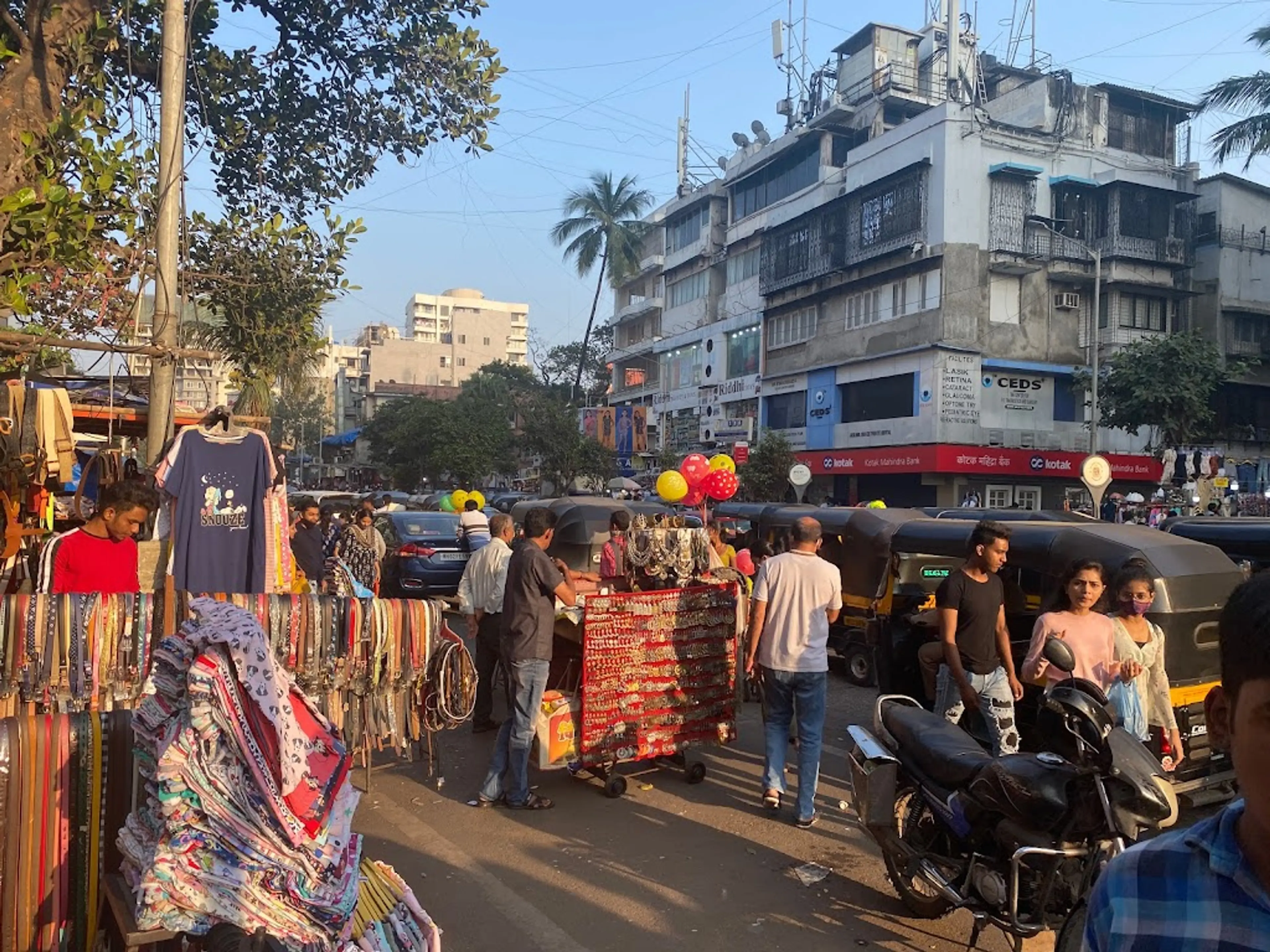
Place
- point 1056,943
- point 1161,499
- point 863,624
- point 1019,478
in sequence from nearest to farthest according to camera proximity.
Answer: point 1056,943 < point 863,624 < point 1161,499 < point 1019,478

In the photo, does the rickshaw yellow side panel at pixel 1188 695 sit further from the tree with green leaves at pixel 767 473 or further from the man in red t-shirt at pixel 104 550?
the tree with green leaves at pixel 767 473

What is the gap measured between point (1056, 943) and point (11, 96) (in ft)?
25.2

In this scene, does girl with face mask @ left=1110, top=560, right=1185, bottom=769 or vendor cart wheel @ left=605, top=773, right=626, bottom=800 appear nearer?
girl with face mask @ left=1110, top=560, right=1185, bottom=769

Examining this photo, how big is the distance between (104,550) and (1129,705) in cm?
535

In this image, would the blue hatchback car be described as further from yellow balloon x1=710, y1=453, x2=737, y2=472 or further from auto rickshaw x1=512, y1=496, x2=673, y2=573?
yellow balloon x1=710, y1=453, x2=737, y2=472

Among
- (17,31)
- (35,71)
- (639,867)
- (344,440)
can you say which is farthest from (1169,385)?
(344,440)

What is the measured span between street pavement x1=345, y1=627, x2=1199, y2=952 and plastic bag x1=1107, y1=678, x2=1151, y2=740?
4.35 ft

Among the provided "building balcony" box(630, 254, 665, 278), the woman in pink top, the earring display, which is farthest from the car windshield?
"building balcony" box(630, 254, 665, 278)

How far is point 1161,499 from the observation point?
23016 mm

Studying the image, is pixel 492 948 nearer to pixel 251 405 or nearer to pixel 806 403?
pixel 251 405

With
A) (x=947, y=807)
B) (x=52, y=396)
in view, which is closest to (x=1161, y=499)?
(x=947, y=807)

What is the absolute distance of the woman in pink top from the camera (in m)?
4.70

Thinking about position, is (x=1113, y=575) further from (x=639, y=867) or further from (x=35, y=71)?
(x=35, y=71)

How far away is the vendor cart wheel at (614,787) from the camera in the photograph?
5918mm
